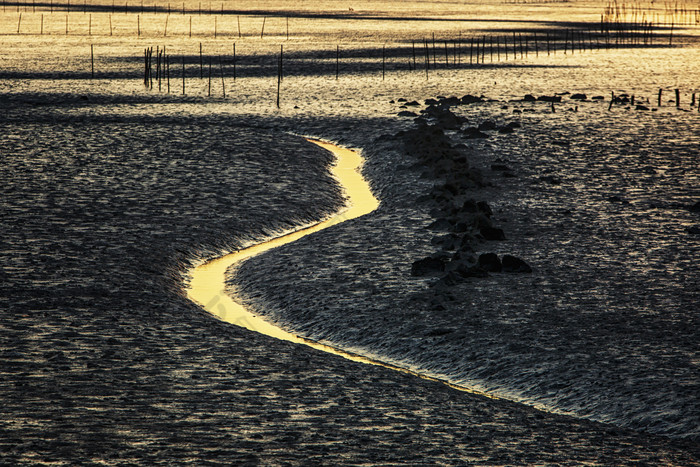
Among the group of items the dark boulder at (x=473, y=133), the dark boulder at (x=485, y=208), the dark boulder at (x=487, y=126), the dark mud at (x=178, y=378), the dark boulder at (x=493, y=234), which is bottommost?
the dark mud at (x=178, y=378)

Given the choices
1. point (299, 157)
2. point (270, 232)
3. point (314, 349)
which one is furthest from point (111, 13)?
point (314, 349)

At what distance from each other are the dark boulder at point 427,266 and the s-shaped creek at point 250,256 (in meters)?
2.63

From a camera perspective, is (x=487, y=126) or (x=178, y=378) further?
(x=487, y=126)

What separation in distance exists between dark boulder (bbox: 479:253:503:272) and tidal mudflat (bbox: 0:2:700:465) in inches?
9.4

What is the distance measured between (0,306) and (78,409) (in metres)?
3.77

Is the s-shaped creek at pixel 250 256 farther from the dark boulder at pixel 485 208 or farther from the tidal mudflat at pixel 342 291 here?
the dark boulder at pixel 485 208

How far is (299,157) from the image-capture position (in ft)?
76.6

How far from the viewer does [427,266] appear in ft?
45.5

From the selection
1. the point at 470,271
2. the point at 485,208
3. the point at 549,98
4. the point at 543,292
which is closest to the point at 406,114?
the point at 549,98

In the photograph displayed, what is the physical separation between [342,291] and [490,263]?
8.09 ft

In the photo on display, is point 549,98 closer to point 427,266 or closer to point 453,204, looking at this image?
point 453,204

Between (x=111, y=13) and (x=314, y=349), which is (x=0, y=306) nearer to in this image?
(x=314, y=349)

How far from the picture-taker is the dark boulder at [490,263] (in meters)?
13.8

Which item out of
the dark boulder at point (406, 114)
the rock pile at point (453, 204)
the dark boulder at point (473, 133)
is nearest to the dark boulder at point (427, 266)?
the rock pile at point (453, 204)
